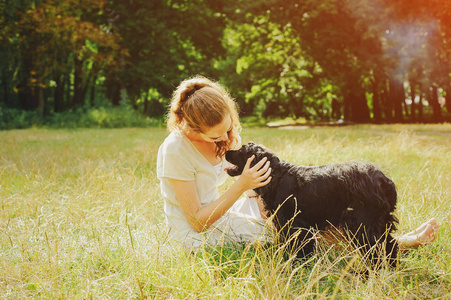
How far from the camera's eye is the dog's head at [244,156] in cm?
276

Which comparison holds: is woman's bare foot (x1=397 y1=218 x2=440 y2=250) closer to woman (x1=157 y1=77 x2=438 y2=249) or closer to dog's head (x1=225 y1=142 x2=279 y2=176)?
woman (x1=157 y1=77 x2=438 y2=249)

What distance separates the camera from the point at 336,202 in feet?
8.46

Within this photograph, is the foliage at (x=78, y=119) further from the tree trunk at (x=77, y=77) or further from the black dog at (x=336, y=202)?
the black dog at (x=336, y=202)

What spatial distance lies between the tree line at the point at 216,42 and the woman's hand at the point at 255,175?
1364 cm

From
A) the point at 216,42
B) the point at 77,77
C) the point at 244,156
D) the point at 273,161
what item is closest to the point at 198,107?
the point at 244,156

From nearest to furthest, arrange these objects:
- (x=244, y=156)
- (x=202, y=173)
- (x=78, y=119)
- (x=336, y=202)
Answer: (x=336, y=202) → (x=244, y=156) → (x=202, y=173) → (x=78, y=119)

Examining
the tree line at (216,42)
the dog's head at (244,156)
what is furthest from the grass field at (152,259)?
the tree line at (216,42)

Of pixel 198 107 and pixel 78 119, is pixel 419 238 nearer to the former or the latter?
pixel 198 107

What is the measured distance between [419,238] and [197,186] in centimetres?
167

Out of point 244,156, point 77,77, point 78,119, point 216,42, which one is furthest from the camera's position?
point 216,42

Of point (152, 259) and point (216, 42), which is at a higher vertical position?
point (216, 42)

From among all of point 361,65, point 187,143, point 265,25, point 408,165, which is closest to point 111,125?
point 265,25

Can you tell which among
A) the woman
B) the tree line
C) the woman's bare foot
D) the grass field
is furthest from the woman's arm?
the tree line

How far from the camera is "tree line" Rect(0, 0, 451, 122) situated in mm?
15555
